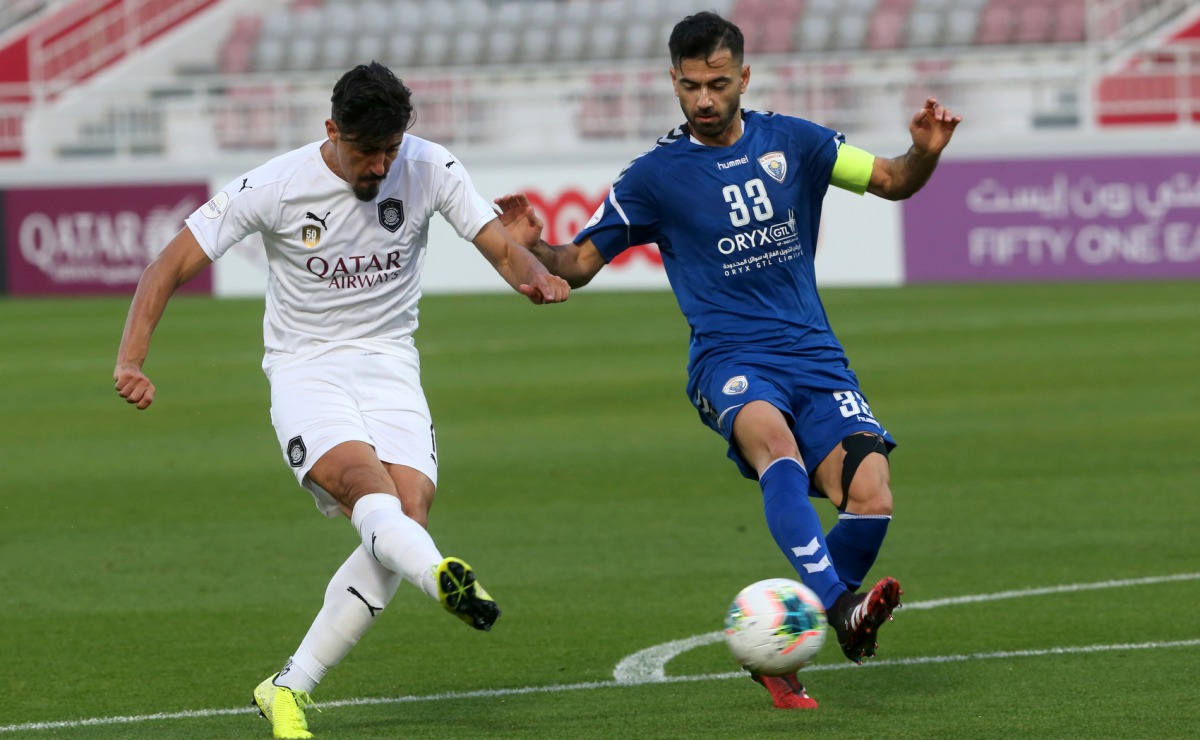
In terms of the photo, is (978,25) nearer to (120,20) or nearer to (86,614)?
(120,20)

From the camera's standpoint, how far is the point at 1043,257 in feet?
81.6

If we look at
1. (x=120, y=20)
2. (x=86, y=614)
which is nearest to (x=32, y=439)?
(x=86, y=614)

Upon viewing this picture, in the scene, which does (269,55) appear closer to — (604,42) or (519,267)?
(604,42)

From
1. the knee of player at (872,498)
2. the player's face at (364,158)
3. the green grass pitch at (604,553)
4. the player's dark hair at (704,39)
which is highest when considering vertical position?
the player's dark hair at (704,39)

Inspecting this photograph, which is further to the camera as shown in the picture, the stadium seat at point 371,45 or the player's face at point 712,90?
the stadium seat at point 371,45

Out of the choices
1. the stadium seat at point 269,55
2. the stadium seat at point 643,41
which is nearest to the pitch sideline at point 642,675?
the stadium seat at point 643,41

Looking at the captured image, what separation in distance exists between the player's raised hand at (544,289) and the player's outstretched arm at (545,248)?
41cm

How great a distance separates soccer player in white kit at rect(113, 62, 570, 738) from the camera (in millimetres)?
5535

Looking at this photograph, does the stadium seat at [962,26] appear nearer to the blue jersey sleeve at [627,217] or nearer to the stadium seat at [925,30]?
the stadium seat at [925,30]

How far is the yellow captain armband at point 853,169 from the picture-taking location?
20.8ft

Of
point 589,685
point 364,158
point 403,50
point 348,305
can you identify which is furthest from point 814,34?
point 364,158

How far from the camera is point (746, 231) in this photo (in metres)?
6.20

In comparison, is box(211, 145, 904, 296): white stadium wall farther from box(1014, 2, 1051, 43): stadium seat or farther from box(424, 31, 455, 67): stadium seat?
box(424, 31, 455, 67): stadium seat

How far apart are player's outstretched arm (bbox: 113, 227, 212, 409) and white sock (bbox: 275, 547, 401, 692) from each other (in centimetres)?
79
